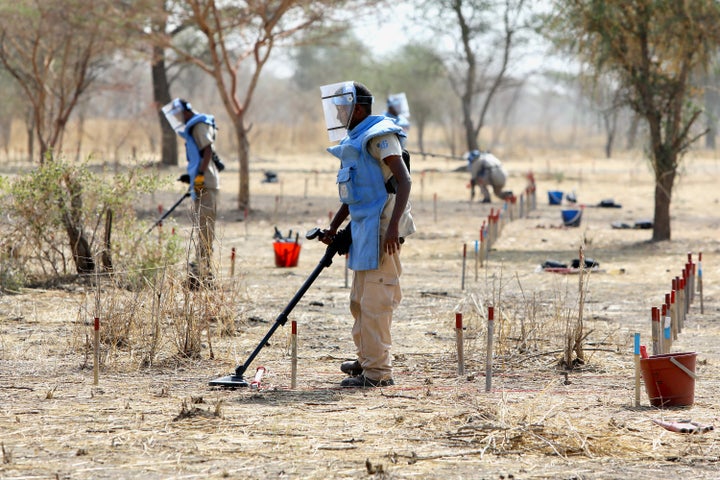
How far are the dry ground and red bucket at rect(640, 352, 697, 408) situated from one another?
8cm

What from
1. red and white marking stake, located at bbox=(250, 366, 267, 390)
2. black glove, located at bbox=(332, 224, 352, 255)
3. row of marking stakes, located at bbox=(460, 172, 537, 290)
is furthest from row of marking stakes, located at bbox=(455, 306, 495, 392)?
row of marking stakes, located at bbox=(460, 172, 537, 290)

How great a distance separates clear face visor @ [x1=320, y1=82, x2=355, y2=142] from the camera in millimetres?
6570

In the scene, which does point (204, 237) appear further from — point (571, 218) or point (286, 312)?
point (571, 218)

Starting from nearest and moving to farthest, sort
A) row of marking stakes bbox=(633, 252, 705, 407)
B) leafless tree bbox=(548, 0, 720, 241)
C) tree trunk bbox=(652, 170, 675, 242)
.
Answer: row of marking stakes bbox=(633, 252, 705, 407), leafless tree bbox=(548, 0, 720, 241), tree trunk bbox=(652, 170, 675, 242)

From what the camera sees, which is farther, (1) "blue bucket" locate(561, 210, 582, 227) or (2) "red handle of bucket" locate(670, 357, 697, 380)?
(1) "blue bucket" locate(561, 210, 582, 227)

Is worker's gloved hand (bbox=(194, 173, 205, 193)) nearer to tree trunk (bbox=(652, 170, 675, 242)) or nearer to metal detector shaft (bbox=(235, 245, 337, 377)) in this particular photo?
metal detector shaft (bbox=(235, 245, 337, 377))

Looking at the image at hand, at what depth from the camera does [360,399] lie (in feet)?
20.3

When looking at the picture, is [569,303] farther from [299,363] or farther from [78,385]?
[78,385]

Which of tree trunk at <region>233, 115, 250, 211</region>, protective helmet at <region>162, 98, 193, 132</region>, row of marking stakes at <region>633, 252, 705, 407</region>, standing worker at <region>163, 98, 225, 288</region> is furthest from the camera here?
tree trunk at <region>233, 115, 250, 211</region>

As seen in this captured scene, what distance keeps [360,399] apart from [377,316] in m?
0.57

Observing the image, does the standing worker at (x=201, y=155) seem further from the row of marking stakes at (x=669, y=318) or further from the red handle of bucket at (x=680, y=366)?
the red handle of bucket at (x=680, y=366)

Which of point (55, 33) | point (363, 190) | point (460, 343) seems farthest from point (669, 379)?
point (55, 33)

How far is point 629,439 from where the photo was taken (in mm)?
5195

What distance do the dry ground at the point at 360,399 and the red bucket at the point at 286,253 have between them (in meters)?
0.53
